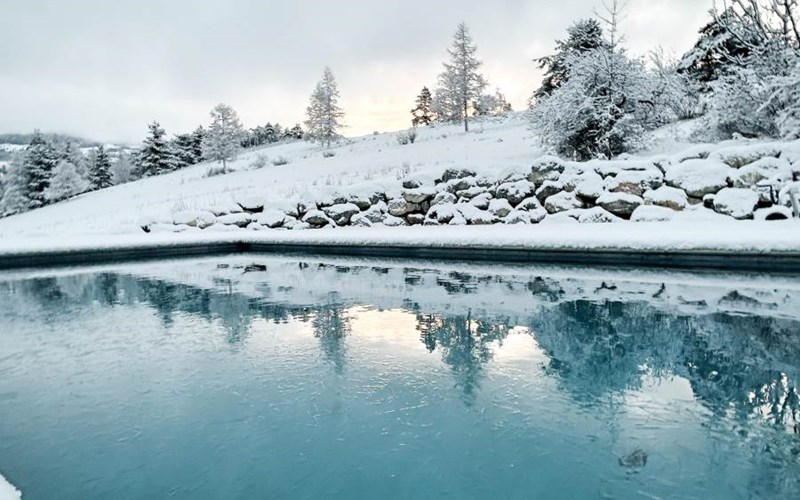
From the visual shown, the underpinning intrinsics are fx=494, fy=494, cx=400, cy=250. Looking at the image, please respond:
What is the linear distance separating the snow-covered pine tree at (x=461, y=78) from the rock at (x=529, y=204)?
2430cm

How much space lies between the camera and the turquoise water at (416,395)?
7.13ft

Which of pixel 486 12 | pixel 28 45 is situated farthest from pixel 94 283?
pixel 28 45

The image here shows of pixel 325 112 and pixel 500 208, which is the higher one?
pixel 325 112

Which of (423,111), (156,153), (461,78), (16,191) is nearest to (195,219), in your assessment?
(461,78)

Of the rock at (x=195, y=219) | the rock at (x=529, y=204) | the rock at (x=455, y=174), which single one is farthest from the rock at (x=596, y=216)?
the rock at (x=195, y=219)

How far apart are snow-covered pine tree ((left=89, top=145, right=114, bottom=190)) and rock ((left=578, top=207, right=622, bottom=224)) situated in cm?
4426

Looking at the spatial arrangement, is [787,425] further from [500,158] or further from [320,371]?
[500,158]

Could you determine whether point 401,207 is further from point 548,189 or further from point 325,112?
point 325,112

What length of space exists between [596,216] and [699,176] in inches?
70.7

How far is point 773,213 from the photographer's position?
771cm

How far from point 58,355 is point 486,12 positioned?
1342 cm

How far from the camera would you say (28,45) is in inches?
693

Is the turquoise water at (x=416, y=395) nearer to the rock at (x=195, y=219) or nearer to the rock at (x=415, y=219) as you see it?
the rock at (x=415, y=219)

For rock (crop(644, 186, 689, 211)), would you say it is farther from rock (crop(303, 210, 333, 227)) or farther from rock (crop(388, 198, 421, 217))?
rock (crop(303, 210, 333, 227))
